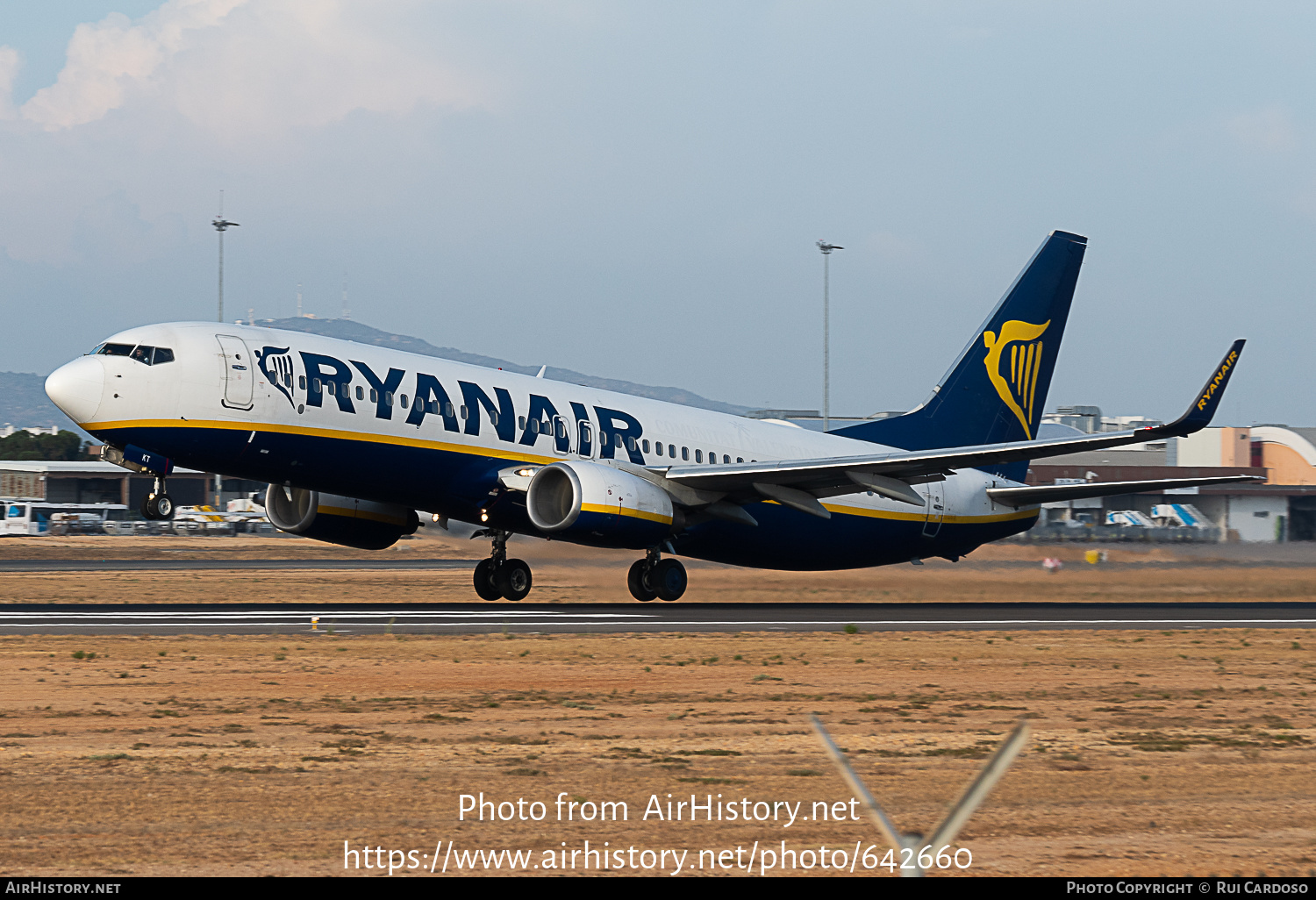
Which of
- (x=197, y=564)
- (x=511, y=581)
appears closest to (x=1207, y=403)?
(x=511, y=581)

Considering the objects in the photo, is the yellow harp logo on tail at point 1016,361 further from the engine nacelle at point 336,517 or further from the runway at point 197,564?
the runway at point 197,564

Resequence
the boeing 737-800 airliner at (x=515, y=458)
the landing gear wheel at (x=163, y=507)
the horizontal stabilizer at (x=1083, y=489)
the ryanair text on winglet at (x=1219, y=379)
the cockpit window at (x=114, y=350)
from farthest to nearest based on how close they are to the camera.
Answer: the horizontal stabilizer at (x=1083, y=489), the ryanair text on winglet at (x=1219, y=379), the boeing 737-800 airliner at (x=515, y=458), the cockpit window at (x=114, y=350), the landing gear wheel at (x=163, y=507)

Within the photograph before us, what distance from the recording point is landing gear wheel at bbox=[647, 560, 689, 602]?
2998 cm

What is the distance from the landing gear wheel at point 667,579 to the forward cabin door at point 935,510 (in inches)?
309

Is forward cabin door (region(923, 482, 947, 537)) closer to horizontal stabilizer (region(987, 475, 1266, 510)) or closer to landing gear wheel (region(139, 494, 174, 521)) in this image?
horizontal stabilizer (region(987, 475, 1266, 510))

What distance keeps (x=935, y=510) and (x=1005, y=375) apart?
5.21 metres

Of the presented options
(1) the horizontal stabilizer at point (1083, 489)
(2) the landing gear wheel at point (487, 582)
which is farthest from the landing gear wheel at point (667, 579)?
(1) the horizontal stabilizer at point (1083, 489)

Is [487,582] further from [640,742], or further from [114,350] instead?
[640,742]

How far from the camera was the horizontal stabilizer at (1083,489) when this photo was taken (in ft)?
97.7

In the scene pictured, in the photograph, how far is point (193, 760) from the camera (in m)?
11.0

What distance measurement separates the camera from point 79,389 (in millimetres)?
24078

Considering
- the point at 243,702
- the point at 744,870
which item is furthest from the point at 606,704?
→ the point at 744,870
